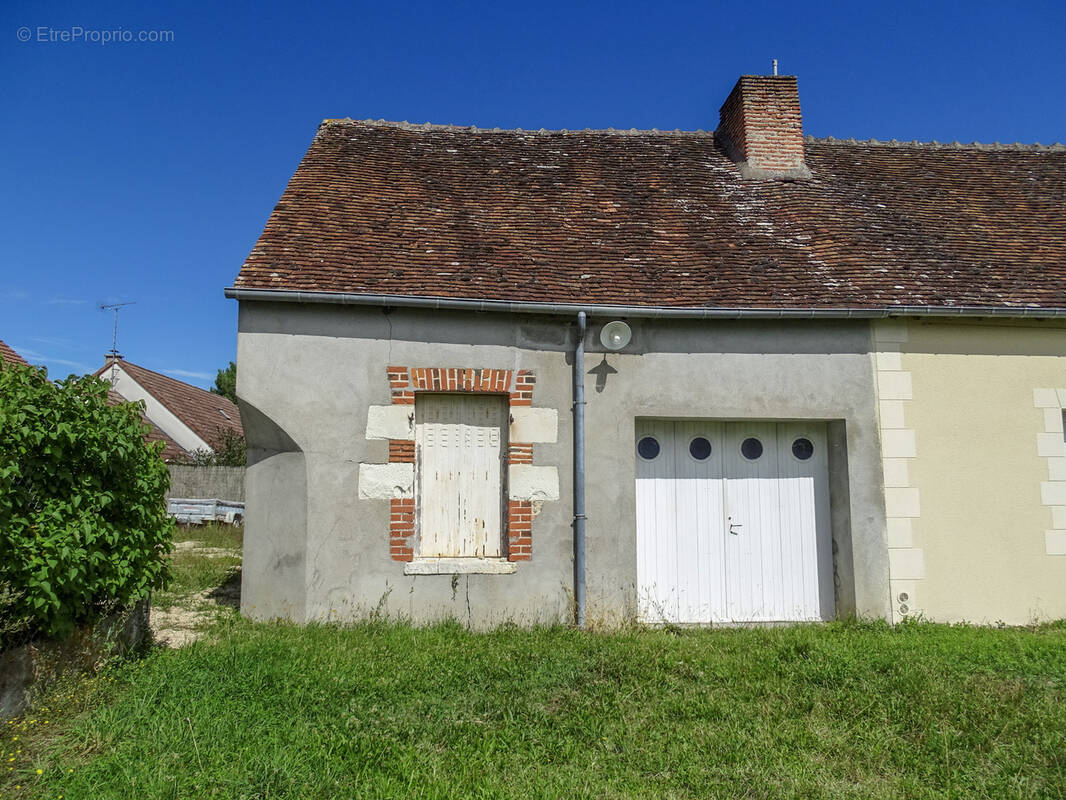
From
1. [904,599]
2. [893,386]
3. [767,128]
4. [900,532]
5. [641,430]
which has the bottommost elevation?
[904,599]

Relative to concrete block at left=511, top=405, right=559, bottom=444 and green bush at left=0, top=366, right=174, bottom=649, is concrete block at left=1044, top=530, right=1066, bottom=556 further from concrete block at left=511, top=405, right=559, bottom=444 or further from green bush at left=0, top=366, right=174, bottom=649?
green bush at left=0, top=366, right=174, bottom=649

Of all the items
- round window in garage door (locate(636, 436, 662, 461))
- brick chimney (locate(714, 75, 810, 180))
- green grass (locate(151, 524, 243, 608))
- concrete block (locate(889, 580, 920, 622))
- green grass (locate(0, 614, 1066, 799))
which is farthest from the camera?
brick chimney (locate(714, 75, 810, 180))

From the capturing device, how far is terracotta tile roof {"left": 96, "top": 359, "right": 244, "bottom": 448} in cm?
2319

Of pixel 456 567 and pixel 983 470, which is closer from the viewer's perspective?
pixel 456 567

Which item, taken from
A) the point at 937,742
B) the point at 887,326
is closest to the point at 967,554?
the point at 887,326

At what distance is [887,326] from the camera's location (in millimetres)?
7199

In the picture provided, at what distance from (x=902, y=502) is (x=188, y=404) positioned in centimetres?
2323

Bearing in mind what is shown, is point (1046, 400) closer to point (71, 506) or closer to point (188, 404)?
point (71, 506)

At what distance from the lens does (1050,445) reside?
7.12 m

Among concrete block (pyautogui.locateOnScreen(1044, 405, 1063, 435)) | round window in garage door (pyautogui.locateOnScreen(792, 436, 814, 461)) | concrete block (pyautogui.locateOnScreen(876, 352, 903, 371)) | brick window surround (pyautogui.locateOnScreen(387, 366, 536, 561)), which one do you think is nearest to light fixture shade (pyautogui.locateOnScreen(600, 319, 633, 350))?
brick window surround (pyautogui.locateOnScreen(387, 366, 536, 561))

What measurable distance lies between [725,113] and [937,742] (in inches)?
349

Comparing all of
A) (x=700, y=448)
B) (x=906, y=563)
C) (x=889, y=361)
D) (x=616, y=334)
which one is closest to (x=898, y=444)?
(x=889, y=361)

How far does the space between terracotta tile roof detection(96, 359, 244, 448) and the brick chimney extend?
1690 cm

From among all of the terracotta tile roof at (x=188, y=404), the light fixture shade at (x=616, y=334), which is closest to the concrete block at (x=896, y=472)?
the light fixture shade at (x=616, y=334)
